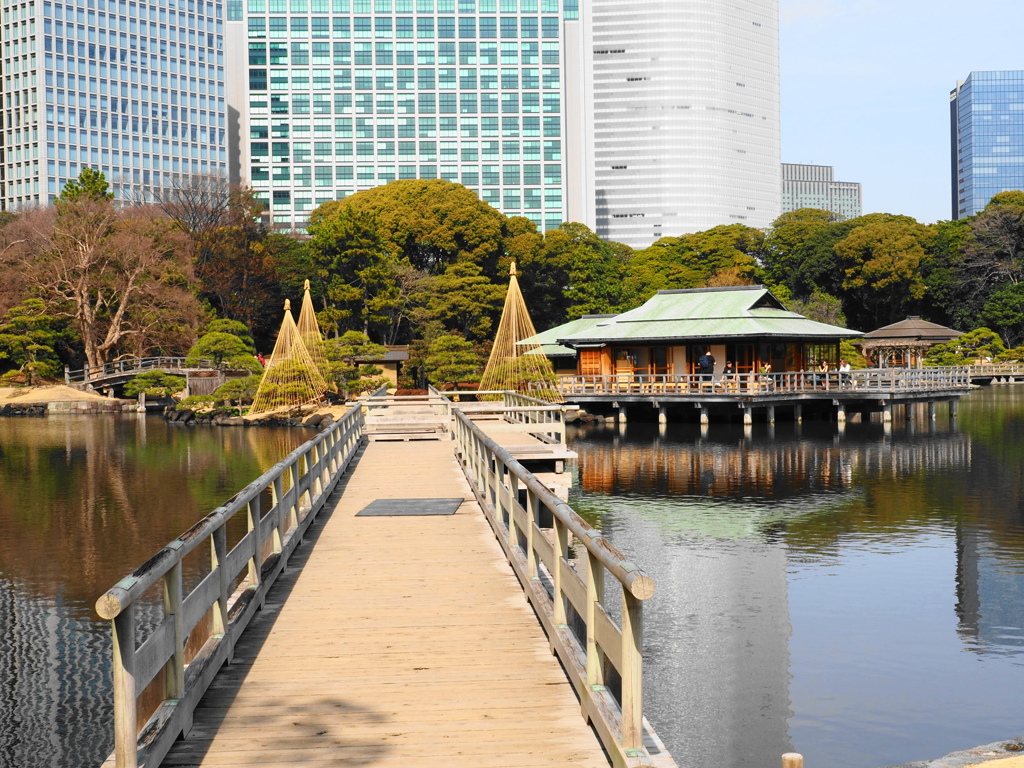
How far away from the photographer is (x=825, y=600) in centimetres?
1537

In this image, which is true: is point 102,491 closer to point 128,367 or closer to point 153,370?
point 153,370

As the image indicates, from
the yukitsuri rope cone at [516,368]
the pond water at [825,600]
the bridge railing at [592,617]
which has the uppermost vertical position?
the yukitsuri rope cone at [516,368]

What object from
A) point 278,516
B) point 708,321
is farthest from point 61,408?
point 278,516

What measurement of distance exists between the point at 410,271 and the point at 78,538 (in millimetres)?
48599

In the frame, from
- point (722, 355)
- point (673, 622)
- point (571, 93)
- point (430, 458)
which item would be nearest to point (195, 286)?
point (722, 355)

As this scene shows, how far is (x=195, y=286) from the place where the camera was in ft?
216

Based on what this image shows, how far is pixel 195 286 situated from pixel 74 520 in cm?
4542

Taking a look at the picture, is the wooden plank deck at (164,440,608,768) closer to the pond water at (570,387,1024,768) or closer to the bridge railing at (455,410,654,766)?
the bridge railing at (455,410,654,766)

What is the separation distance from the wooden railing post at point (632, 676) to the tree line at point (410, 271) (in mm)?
45933

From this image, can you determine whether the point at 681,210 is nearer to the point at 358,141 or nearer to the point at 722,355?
the point at 358,141

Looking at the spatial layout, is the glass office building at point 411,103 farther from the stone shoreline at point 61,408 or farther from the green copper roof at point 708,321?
the green copper roof at point 708,321

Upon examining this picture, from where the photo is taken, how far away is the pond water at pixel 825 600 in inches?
413

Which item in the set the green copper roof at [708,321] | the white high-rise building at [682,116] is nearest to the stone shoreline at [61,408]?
the green copper roof at [708,321]

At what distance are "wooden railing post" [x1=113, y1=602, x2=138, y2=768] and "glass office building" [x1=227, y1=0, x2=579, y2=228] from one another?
125 m
